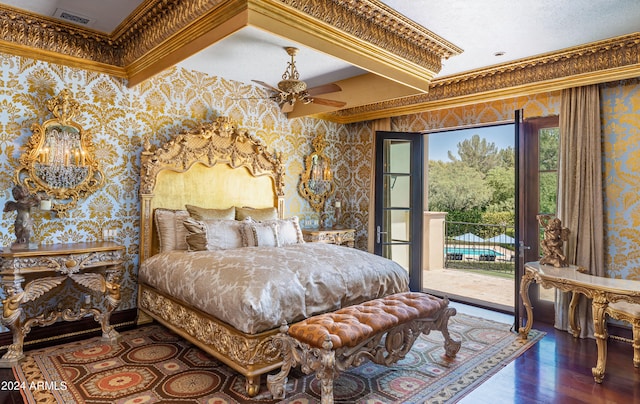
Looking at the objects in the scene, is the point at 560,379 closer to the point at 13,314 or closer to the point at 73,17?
the point at 13,314

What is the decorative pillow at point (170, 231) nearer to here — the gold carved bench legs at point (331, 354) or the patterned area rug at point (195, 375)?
the patterned area rug at point (195, 375)

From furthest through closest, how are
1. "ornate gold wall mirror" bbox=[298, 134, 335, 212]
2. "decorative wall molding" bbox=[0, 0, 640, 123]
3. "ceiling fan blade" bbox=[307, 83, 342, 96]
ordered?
"ornate gold wall mirror" bbox=[298, 134, 335, 212] → "ceiling fan blade" bbox=[307, 83, 342, 96] → "decorative wall molding" bbox=[0, 0, 640, 123]

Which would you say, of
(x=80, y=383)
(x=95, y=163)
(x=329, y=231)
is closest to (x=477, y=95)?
(x=329, y=231)

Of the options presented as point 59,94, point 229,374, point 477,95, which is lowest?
point 229,374

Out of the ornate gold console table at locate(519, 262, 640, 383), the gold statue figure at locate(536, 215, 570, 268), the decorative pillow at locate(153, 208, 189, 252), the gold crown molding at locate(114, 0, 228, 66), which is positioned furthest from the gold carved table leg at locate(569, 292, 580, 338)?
the gold crown molding at locate(114, 0, 228, 66)

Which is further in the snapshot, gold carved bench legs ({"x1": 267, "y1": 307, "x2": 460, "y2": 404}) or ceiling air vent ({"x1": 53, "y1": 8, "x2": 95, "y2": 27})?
ceiling air vent ({"x1": 53, "y1": 8, "x2": 95, "y2": 27})

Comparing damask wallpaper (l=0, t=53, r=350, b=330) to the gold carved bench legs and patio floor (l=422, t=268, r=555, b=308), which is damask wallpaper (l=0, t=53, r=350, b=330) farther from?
patio floor (l=422, t=268, r=555, b=308)

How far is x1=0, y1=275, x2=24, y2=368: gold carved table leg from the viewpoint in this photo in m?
2.90

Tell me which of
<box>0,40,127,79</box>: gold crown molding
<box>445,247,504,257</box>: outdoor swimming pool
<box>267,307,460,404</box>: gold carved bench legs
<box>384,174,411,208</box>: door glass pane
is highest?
<box>0,40,127,79</box>: gold crown molding

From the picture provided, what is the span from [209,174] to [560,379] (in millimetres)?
3963

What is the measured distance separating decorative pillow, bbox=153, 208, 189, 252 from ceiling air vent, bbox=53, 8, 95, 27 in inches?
74.2

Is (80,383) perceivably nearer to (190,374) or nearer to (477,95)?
(190,374)

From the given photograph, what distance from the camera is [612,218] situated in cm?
377

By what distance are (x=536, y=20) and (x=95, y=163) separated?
420 centimetres
